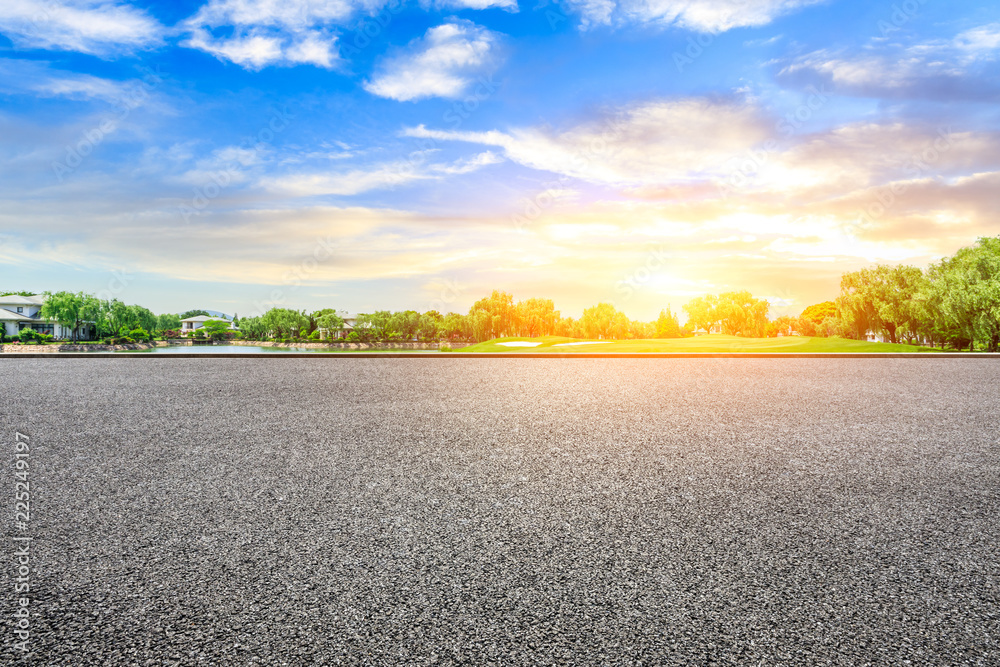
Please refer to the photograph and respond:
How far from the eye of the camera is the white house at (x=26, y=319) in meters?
65.8

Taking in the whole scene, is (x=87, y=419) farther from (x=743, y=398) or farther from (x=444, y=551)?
(x=743, y=398)

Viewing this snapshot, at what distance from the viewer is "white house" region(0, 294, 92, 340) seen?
216 ft

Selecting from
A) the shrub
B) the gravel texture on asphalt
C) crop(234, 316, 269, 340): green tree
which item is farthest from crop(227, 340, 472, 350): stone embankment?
the gravel texture on asphalt

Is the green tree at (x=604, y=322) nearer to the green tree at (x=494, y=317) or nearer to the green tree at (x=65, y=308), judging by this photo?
the green tree at (x=494, y=317)

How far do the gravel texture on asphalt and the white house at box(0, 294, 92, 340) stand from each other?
233ft

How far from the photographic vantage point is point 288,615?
2.57 metres

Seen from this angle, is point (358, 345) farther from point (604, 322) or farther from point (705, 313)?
point (705, 313)

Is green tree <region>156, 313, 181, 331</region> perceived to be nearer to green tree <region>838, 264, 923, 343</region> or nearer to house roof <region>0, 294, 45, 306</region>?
house roof <region>0, 294, 45, 306</region>

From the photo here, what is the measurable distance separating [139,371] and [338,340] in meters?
60.2

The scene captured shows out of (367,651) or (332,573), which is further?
(332,573)

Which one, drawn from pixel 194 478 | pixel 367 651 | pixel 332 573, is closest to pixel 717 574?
pixel 367 651

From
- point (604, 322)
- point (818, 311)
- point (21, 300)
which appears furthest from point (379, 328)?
point (818, 311)

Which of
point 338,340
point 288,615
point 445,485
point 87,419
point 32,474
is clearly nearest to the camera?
point 288,615

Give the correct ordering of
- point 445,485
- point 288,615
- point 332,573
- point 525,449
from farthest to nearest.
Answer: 1. point 525,449
2. point 445,485
3. point 332,573
4. point 288,615
